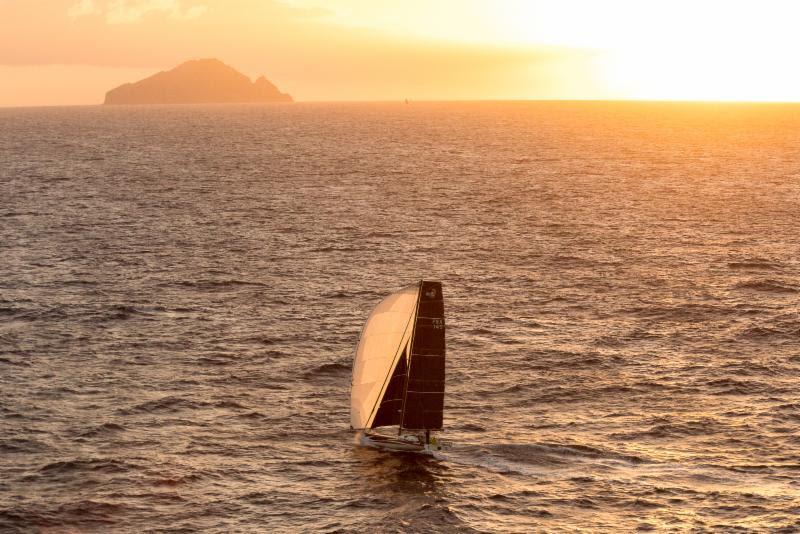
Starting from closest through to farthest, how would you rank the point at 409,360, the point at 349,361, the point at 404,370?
the point at 409,360 < the point at 404,370 < the point at 349,361

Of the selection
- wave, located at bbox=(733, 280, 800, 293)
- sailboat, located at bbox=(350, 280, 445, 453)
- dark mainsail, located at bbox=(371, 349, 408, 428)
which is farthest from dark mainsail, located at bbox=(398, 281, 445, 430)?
wave, located at bbox=(733, 280, 800, 293)

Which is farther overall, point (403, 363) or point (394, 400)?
point (394, 400)

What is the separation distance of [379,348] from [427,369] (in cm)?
301

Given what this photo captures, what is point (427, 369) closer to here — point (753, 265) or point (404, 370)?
point (404, 370)

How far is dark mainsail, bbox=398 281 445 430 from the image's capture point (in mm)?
50625

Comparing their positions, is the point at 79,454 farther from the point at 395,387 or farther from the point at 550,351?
the point at 550,351

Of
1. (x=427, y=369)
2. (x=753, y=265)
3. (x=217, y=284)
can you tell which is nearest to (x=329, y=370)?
(x=427, y=369)

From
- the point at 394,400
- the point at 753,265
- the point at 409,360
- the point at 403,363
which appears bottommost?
the point at 394,400

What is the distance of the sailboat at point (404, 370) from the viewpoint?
50906mm

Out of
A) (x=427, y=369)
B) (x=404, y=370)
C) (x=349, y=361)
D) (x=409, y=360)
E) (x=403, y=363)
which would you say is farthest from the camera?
(x=349, y=361)

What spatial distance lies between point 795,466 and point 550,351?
866 inches

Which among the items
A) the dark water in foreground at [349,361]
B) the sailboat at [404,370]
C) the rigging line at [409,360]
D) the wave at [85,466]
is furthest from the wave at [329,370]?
the wave at [85,466]

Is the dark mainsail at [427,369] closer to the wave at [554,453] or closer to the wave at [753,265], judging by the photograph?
the wave at [554,453]

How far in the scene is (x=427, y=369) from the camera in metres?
51.6
